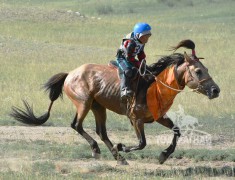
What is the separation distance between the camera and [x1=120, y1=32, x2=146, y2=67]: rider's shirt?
10.4 metres

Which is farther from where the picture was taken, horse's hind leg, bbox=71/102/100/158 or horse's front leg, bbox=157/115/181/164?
horse's hind leg, bbox=71/102/100/158

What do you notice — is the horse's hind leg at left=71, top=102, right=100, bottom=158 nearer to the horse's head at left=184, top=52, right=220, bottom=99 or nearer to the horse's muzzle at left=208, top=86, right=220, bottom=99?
the horse's head at left=184, top=52, right=220, bottom=99

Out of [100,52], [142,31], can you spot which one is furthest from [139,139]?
[100,52]

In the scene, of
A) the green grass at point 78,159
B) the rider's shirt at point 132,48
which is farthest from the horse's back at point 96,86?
the green grass at point 78,159

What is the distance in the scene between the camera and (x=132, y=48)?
10.4 m

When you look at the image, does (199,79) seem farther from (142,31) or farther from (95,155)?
(95,155)

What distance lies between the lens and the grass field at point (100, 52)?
40.4 ft

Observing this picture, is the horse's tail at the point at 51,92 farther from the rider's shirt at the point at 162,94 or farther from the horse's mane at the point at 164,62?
the rider's shirt at the point at 162,94

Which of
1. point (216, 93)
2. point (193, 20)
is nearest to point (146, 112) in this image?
point (216, 93)

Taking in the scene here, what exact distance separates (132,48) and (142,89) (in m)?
0.60

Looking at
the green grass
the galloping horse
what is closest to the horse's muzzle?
the galloping horse

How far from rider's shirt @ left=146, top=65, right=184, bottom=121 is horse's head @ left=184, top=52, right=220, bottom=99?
0.80ft

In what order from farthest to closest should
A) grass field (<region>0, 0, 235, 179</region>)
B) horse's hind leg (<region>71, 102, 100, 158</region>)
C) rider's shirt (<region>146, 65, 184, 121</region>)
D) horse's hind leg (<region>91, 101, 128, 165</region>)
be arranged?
grass field (<region>0, 0, 235, 179</region>) < horse's hind leg (<region>91, 101, 128, 165</region>) < horse's hind leg (<region>71, 102, 100, 158</region>) < rider's shirt (<region>146, 65, 184, 121</region>)

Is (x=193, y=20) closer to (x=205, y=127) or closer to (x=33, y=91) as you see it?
(x=33, y=91)
